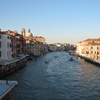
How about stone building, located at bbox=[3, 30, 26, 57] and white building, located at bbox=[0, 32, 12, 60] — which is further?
stone building, located at bbox=[3, 30, 26, 57]

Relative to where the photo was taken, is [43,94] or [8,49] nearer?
[43,94]

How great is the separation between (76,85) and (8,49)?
2347 centimetres

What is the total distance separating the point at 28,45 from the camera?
9219 cm

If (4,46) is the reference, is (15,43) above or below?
above

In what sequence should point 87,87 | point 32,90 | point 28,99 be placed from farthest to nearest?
1. point 87,87
2. point 32,90
3. point 28,99

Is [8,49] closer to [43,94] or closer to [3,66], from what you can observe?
[3,66]

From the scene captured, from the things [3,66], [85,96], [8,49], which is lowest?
[85,96]

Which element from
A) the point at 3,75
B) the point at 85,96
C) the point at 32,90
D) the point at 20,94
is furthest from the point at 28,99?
the point at 3,75

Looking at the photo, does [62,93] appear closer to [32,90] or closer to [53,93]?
[53,93]

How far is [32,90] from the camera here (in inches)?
880

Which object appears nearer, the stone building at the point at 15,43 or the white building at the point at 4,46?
the white building at the point at 4,46

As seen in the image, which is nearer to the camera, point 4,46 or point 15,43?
point 4,46

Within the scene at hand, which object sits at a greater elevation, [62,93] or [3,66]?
[3,66]

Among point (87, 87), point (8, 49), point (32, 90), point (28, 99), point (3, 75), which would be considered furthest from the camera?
point (8, 49)
